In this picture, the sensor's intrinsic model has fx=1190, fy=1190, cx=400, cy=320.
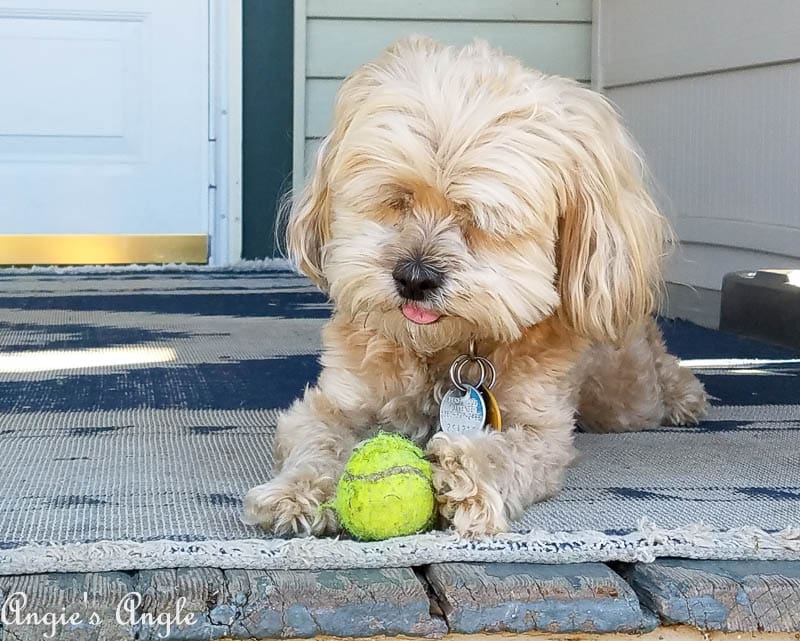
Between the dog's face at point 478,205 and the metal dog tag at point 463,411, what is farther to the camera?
the metal dog tag at point 463,411

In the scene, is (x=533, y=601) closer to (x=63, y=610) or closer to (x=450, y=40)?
(x=63, y=610)

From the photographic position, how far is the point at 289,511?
5.28 ft

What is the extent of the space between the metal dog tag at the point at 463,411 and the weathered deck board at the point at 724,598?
16.6 inches

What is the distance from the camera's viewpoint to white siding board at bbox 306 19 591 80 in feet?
17.6

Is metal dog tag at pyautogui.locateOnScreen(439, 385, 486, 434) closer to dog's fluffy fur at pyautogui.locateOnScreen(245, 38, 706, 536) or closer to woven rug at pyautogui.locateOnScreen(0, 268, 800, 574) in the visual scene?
dog's fluffy fur at pyautogui.locateOnScreen(245, 38, 706, 536)

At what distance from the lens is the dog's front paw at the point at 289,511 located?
1.61 meters

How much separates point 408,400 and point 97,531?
0.59 m

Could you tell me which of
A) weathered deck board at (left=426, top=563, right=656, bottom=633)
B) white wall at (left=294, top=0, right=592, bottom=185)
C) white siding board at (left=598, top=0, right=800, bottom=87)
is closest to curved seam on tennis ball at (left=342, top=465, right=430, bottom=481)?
weathered deck board at (left=426, top=563, right=656, bottom=633)

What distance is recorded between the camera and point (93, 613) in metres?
1.37

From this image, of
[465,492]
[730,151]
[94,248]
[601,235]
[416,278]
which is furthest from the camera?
[94,248]

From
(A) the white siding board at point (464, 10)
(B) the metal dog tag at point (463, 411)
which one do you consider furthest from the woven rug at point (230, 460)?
(A) the white siding board at point (464, 10)

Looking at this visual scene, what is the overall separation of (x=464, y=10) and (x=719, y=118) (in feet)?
5.26

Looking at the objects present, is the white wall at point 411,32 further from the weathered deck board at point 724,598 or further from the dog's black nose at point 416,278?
the weathered deck board at point 724,598

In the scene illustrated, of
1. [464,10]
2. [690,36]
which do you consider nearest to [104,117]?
[464,10]
